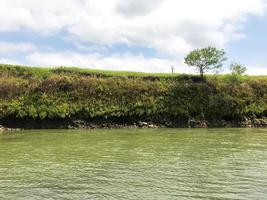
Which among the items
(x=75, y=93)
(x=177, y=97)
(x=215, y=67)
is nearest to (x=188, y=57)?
(x=215, y=67)

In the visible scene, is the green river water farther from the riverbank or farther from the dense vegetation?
the dense vegetation

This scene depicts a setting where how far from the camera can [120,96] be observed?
6575 centimetres

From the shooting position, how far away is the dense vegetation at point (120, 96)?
202ft

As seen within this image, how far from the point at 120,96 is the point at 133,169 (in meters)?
40.4

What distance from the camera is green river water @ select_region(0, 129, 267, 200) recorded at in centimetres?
1977

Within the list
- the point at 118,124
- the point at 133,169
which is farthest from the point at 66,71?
the point at 133,169

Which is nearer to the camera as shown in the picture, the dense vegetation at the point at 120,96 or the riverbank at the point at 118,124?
the riverbank at the point at 118,124

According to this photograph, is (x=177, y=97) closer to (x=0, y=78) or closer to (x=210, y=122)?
(x=210, y=122)

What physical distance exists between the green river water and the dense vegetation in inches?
820

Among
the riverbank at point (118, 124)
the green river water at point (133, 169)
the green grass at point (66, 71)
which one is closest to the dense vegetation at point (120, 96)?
the green grass at point (66, 71)

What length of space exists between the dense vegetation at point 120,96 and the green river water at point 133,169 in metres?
20.8

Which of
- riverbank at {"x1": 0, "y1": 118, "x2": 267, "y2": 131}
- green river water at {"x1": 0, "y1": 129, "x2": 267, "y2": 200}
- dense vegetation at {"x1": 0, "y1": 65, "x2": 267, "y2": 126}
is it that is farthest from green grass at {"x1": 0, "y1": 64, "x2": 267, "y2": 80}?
green river water at {"x1": 0, "y1": 129, "x2": 267, "y2": 200}

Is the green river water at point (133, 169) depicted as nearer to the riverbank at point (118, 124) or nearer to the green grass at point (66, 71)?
the riverbank at point (118, 124)

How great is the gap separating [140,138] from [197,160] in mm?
15200
